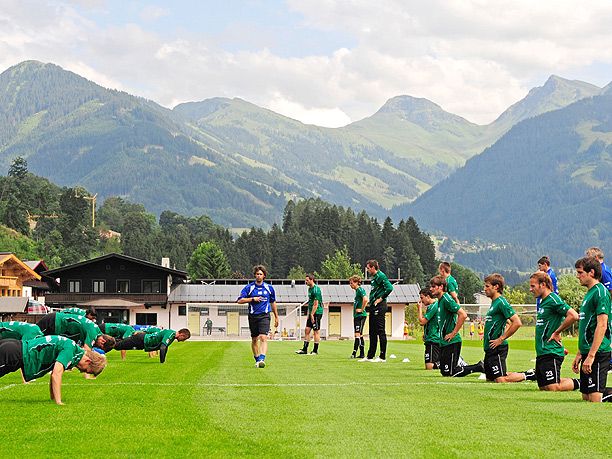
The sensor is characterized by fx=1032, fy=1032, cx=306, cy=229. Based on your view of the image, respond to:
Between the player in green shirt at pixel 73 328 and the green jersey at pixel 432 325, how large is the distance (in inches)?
287

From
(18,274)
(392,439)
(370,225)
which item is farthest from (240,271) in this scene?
(392,439)

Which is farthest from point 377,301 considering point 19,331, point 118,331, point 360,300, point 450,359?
point 19,331

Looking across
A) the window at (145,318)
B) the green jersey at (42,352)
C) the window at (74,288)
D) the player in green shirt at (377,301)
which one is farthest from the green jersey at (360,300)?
the window at (74,288)

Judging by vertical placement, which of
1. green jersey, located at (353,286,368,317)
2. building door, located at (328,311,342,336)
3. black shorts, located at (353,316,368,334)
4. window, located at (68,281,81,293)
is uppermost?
window, located at (68,281,81,293)

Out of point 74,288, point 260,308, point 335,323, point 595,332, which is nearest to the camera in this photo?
point 595,332

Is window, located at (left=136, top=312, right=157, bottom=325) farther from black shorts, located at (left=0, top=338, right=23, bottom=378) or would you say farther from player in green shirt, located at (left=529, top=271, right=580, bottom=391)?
black shorts, located at (left=0, top=338, right=23, bottom=378)

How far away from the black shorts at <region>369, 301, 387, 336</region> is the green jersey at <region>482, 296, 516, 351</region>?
21.2 feet

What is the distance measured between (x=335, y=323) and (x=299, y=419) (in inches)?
3243

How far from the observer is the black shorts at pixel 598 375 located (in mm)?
13016

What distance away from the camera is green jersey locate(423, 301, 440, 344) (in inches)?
832

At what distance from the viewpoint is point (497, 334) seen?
16875 mm

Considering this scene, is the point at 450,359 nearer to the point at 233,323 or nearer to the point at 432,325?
the point at 432,325

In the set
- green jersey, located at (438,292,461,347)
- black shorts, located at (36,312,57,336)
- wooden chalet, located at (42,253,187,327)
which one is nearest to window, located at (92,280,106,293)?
wooden chalet, located at (42,253,187,327)

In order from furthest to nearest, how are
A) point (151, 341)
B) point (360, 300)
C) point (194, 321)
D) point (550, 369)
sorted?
point (194, 321) → point (360, 300) → point (151, 341) → point (550, 369)
